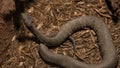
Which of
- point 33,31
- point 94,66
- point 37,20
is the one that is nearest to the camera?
point 94,66

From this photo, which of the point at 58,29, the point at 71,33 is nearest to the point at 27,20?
the point at 58,29

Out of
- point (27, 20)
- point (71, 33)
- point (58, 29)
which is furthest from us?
point (58, 29)

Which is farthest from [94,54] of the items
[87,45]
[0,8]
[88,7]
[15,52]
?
[0,8]

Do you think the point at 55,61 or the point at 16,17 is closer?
the point at 55,61

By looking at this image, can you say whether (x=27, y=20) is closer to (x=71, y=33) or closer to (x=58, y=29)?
(x=58, y=29)

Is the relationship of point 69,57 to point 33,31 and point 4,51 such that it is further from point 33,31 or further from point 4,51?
point 4,51

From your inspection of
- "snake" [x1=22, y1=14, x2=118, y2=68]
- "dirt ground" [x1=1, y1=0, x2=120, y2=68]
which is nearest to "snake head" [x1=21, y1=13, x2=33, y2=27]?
"snake" [x1=22, y1=14, x2=118, y2=68]
